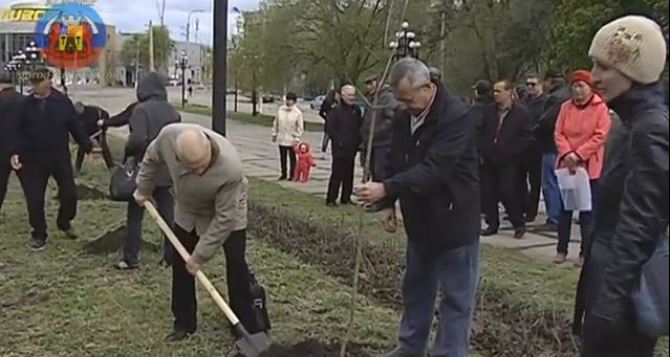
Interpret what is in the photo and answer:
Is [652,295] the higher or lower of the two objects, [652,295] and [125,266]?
the higher

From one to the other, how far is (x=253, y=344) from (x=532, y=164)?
19.8 feet

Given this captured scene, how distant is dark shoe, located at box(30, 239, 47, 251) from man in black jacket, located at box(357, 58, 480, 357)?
490 centimetres

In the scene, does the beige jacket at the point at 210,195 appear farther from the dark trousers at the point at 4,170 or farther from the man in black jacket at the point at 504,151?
the man in black jacket at the point at 504,151

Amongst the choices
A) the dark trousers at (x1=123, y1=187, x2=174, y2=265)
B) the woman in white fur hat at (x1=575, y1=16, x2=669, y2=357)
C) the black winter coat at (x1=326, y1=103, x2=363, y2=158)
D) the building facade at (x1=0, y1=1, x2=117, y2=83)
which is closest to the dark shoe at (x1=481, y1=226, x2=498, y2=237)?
the black winter coat at (x1=326, y1=103, x2=363, y2=158)

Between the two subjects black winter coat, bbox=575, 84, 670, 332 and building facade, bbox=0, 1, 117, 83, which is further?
building facade, bbox=0, 1, 117, 83

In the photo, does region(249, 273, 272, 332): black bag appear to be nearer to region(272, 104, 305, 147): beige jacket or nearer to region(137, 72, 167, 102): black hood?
Answer: region(137, 72, 167, 102): black hood

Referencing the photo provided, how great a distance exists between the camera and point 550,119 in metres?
9.34

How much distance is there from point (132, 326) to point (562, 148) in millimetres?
3915

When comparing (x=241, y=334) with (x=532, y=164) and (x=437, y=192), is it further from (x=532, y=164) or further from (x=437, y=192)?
(x=532, y=164)

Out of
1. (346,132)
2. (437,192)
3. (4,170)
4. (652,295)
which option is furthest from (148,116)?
(652,295)

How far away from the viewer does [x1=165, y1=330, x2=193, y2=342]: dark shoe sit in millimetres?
5738

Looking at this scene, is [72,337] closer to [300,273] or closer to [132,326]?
[132,326]

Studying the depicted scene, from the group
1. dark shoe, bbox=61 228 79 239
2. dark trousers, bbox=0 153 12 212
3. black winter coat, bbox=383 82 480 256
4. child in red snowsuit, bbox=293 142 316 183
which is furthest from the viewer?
child in red snowsuit, bbox=293 142 316 183

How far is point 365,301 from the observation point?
682 centimetres
